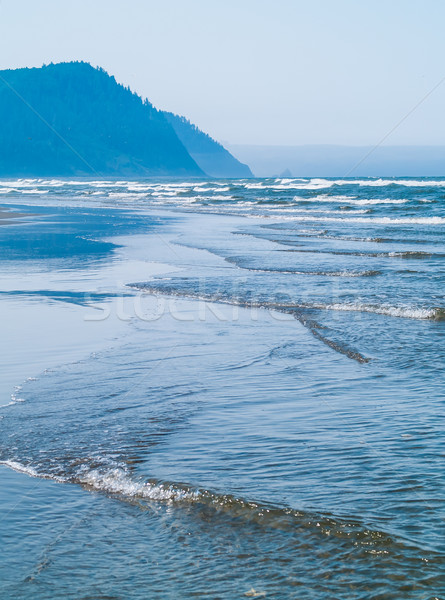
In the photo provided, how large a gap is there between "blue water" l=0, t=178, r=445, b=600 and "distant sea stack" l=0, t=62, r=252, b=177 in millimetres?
147765

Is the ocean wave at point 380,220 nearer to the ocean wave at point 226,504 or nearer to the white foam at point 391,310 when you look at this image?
the white foam at point 391,310

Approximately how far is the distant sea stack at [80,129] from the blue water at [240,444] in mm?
147765

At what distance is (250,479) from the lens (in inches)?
144

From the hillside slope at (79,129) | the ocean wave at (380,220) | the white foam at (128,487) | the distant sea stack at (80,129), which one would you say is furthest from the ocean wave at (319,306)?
the hillside slope at (79,129)

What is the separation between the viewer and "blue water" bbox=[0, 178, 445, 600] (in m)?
2.80

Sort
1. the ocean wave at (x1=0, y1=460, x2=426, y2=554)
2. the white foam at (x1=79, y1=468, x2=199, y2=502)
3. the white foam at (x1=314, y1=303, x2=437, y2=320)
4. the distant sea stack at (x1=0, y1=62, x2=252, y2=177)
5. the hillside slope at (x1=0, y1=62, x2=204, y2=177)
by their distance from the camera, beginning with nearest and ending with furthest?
1. the ocean wave at (x1=0, y1=460, x2=426, y2=554)
2. the white foam at (x1=79, y1=468, x2=199, y2=502)
3. the white foam at (x1=314, y1=303, x2=437, y2=320)
4. the distant sea stack at (x1=0, y1=62, x2=252, y2=177)
5. the hillside slope at (x1=0, y1=62, x2=204, y2=177)

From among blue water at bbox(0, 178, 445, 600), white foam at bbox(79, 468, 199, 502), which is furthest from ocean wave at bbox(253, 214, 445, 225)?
white foam at bbox(79, 468, 199, 502)

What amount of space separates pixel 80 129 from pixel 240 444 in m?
181

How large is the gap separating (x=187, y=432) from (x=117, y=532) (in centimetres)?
135

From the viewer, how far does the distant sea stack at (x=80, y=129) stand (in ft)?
519

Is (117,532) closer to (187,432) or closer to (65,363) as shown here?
(187,432)

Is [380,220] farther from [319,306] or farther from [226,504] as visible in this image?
[226,504]

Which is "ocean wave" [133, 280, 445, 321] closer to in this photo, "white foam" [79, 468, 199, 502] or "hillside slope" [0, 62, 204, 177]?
"white foam" [79, 468, 199, 502]

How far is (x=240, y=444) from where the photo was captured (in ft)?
13.7
